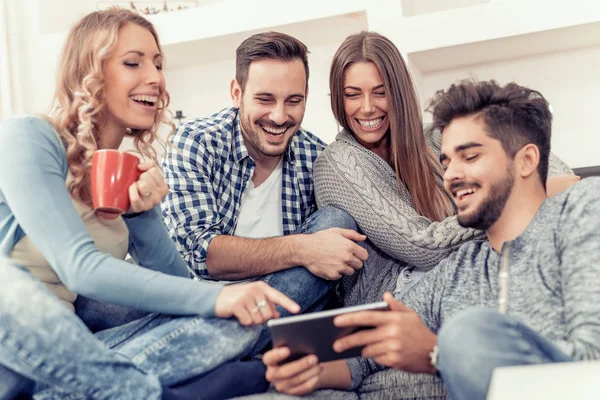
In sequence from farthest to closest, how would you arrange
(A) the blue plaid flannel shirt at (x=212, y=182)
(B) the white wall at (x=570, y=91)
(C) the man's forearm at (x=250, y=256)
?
(B) the white wall at (x=570, y=91), (A) the blue plaid flannel shirt at (x=212, y=182), (C) the man's forearm at (x=250, y=256)

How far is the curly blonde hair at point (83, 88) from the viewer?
4.71 feet

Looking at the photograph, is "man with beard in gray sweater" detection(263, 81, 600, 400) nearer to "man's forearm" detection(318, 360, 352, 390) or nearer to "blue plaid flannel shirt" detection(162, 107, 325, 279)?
"man's forearm" detection(318, 360, 352, 390)

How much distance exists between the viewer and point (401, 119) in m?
2.09

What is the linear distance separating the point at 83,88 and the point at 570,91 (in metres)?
2.37

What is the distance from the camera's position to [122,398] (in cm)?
122

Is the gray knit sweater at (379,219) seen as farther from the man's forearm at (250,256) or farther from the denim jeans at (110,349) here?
the denim jeans at (110,349)

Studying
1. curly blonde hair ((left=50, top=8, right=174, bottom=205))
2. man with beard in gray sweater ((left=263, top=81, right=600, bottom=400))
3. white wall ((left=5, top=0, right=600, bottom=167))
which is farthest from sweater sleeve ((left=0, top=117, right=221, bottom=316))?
white wall ((left=5, top=0, right=600, bottom=167))

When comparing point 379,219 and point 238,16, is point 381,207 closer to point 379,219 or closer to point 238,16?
point 379,219

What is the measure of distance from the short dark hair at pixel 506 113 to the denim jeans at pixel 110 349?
626 mm

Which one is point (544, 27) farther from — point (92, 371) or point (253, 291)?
point (92, 371)

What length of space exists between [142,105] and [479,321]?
881 mm

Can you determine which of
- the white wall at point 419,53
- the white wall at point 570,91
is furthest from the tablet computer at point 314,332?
the white wall at point 570,91

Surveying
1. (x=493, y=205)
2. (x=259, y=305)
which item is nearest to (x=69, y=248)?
(x=259, y=305)

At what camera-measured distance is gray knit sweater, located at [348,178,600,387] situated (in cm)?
117
